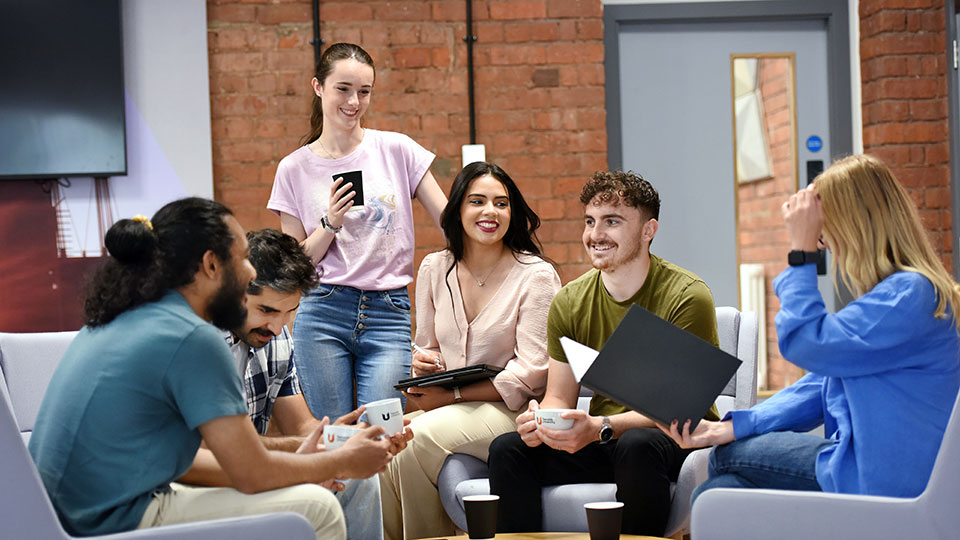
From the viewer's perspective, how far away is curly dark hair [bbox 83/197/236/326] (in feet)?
5.37

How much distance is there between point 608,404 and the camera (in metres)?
2.56

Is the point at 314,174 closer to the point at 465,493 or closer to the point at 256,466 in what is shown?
the point at 465,493

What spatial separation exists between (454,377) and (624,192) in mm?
705

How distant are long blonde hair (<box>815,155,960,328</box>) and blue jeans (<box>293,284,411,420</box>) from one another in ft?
4.81

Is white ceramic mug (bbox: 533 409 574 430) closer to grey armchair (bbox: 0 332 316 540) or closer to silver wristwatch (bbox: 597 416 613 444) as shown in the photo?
silver wristwatch (bbox: 597 416 613 444)

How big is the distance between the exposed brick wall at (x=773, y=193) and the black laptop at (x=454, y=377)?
2036mm

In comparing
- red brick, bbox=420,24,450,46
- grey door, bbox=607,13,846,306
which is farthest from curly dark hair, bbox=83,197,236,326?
grey door, bbox=607,13,846,306

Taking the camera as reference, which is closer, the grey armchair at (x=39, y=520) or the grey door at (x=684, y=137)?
the grey armchair at (x=39, y=520)

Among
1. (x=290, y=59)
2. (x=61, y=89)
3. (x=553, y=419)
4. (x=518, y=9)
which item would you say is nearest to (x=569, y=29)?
(x=518, y=9)

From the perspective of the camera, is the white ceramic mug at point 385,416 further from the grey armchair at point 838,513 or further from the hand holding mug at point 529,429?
the grey armchair at point 838,513

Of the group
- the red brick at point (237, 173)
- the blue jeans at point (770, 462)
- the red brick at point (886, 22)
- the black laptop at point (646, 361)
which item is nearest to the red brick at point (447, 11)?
the red brick at point (237, 173)

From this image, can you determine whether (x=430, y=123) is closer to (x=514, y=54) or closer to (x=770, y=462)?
(x=514, y=54)

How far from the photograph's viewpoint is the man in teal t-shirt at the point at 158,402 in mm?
1540

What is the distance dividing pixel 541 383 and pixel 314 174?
0.99 meters
